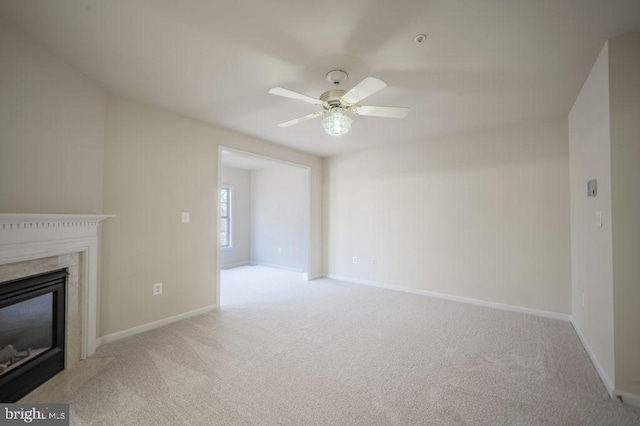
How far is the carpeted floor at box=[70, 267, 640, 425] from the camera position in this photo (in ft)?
5.56

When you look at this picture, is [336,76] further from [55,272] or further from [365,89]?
[55,272]

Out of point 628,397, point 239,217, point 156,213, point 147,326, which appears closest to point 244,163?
point 239,217

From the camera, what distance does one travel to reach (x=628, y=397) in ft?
5.85

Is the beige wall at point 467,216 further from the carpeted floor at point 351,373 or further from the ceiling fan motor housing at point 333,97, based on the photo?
the ceiling fan motor housing at point 333,97

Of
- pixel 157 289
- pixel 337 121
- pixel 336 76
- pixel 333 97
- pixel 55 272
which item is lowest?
pixel 157 289

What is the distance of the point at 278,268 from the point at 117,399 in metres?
4.66

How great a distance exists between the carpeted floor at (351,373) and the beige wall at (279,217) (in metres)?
2.84

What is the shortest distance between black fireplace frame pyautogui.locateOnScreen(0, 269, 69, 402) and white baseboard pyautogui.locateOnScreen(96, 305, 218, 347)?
47 cm

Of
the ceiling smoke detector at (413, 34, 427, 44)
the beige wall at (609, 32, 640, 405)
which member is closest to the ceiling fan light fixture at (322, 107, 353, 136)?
the ceiling smoke detector at (413, 34, 427, 44)

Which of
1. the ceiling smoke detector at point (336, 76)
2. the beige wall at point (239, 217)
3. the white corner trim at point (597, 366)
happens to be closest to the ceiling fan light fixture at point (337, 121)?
the ceiling smoke detector at point (336, 76)

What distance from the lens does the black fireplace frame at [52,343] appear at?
5.63 feet

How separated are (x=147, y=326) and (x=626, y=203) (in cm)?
420

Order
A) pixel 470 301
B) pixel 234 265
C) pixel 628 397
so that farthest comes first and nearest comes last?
pixel 234 265, pixel 470 301, pixel 628 397

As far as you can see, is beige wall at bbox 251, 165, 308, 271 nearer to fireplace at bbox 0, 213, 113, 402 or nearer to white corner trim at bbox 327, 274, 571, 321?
white corner trim at bbox 327, 274, 571, 321
